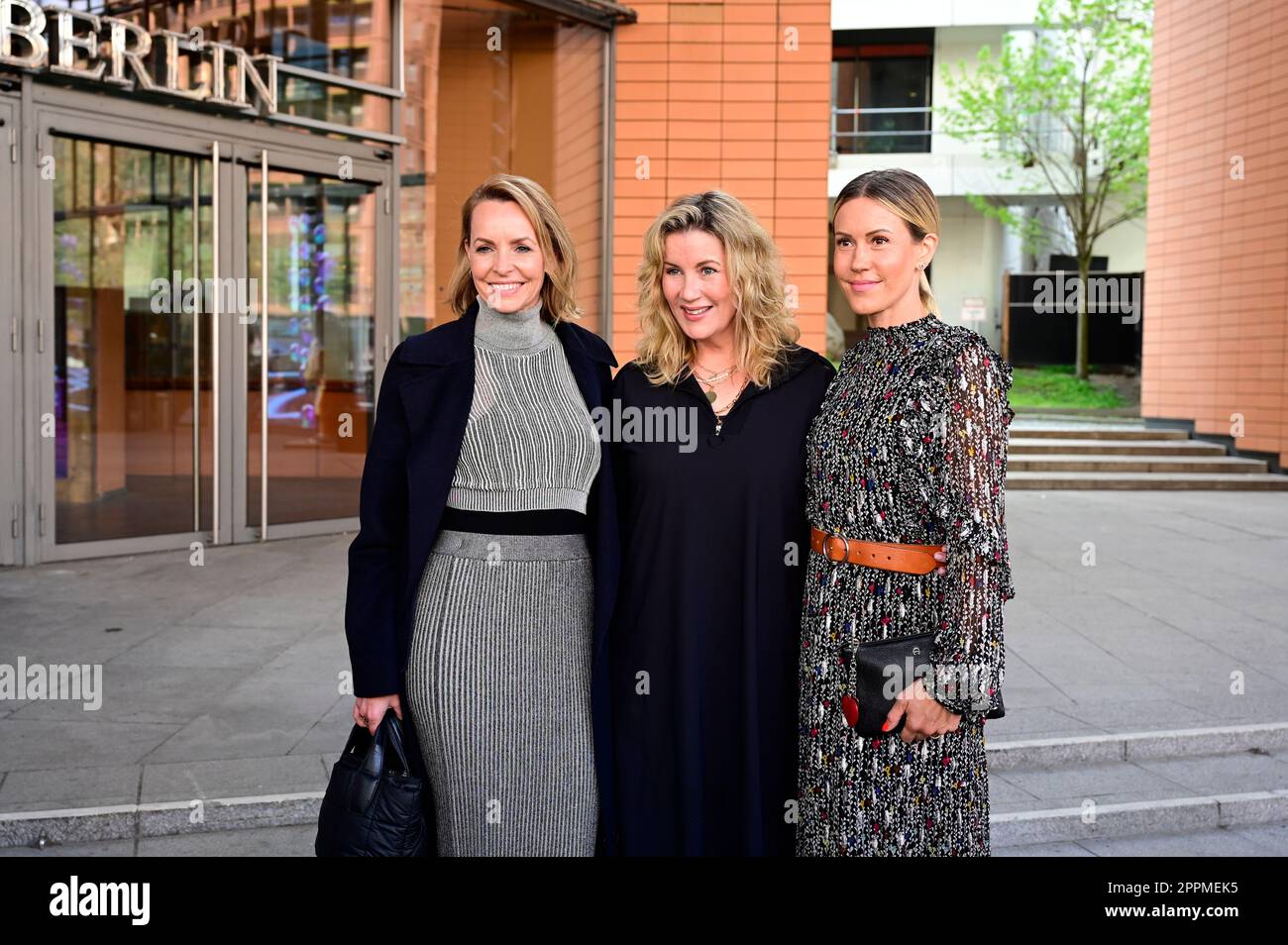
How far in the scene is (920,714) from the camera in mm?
2402

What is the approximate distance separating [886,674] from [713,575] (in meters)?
0.49

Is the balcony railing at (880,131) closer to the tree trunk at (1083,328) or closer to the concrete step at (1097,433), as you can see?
the tree trunk at (1083,328)

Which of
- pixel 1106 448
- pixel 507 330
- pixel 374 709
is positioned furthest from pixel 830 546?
pixel 1106 448

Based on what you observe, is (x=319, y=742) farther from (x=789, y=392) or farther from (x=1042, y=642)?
(x=1042, y=642)

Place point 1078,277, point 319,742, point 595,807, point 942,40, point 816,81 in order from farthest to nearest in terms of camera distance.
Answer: point 942,40, point 1078,277, point 816,81, point 319,742, point 595,807

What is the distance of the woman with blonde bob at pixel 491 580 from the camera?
8.75ft

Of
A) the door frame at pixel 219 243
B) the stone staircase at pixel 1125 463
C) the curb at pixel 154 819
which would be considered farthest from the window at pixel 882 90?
the curb at pixel 154 819

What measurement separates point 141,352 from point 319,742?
5.35m

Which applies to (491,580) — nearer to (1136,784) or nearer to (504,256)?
(504,256)

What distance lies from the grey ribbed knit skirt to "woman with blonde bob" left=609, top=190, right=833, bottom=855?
0.16 metres

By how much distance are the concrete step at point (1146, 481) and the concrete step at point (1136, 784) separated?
33.5 feet

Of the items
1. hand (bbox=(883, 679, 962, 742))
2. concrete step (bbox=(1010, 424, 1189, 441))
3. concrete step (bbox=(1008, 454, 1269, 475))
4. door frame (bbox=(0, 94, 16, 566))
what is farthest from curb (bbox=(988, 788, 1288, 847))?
concrete step (bbox=(1010, 424, 1189, 441))

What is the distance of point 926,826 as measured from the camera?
2.51 meters

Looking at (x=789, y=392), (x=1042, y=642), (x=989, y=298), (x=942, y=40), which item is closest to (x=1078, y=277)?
(x=989, y=298)
